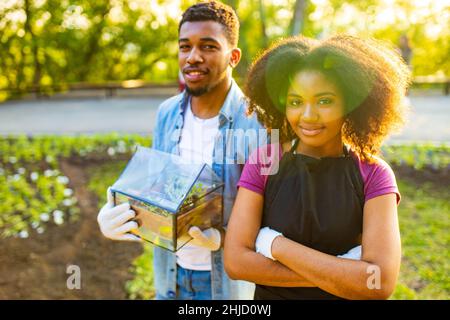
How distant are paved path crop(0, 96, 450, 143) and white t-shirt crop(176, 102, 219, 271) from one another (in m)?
5.28

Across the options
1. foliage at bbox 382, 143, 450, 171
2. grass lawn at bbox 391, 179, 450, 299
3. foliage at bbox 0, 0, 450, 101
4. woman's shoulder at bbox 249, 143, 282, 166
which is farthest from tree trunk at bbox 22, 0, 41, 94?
woman's shoulder at bbox 249, 143, 282, 166

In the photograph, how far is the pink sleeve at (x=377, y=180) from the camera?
154 centimetres

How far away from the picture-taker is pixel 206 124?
216 cm

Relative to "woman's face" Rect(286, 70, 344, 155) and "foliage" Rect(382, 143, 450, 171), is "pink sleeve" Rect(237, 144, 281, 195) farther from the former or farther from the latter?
"foliage" Rect(382, 143, 450, 171)

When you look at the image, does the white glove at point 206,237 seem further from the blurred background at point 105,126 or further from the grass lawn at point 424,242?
the grass lawn at point 424,242

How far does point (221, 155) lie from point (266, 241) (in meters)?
0.61

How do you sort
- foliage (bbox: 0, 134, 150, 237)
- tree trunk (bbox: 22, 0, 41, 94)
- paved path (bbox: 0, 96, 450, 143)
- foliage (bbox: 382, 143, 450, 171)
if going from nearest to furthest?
foliage (bbox: 0, 134, 150, 237), foliage (bbox: 382, 143, 450, 171), paved path (bbox: 0, 96, 450, 143), tree trunk (bbox: 22, 0, 41, 94)

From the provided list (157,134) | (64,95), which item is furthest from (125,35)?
(157,134)

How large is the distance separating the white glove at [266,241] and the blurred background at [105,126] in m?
0.92

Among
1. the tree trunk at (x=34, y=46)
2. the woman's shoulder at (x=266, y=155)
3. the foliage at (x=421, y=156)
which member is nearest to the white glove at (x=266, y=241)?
the woman's shoulder at (x=266, y=155)

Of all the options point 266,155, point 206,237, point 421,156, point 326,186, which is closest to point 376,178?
point 326,186

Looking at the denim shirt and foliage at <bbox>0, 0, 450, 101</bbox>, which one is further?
foliage at <bbox>0, 0, 450, 101</bbox>

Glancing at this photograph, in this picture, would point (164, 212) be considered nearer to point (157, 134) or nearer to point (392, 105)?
point (157, 134)

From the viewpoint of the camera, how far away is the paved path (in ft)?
26.4
